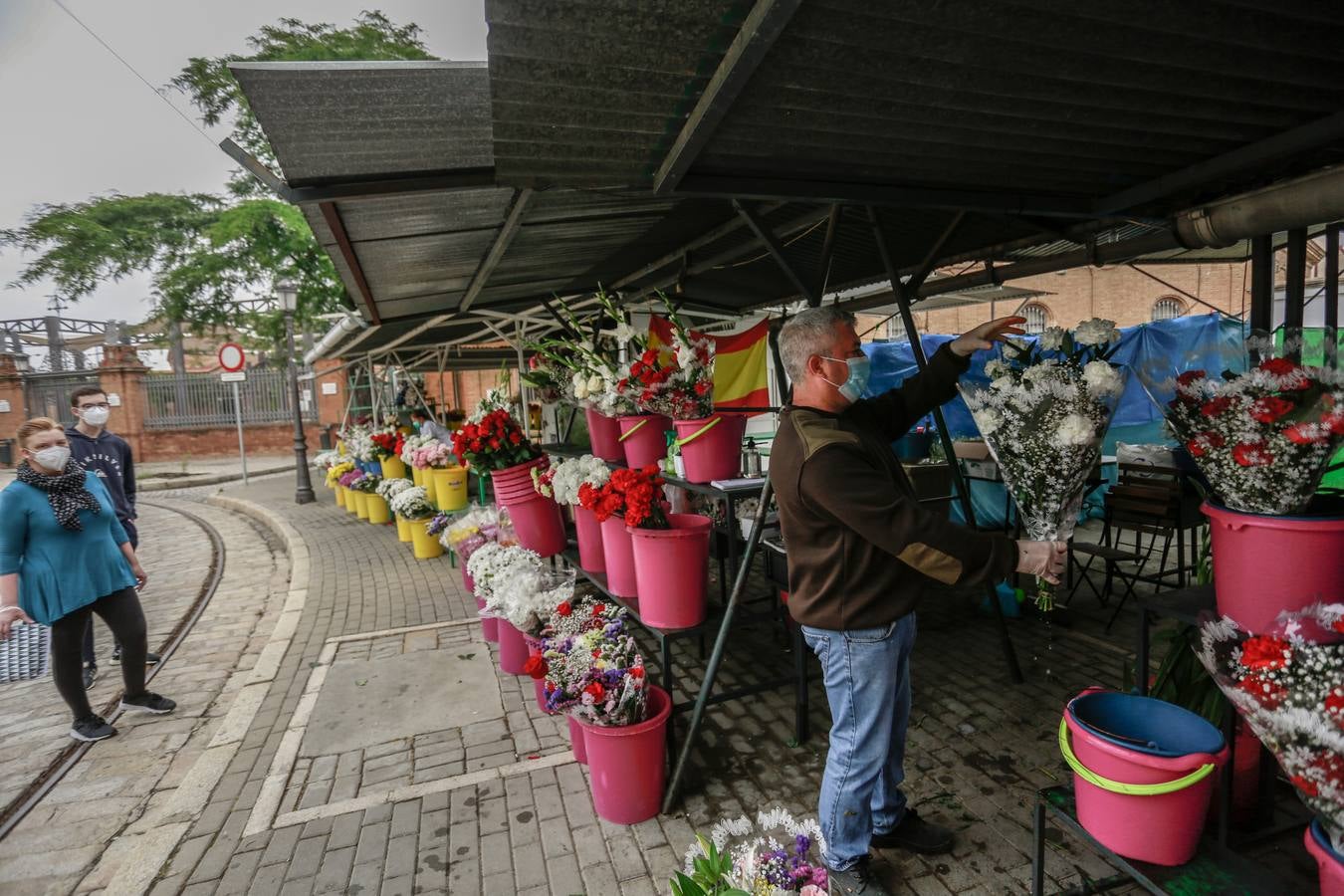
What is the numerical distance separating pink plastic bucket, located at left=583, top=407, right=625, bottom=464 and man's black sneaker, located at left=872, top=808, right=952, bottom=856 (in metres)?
2.59

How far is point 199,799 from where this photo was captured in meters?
3.55

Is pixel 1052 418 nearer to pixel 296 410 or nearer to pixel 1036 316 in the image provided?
pixel 296 410

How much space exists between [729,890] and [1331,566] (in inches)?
69.7

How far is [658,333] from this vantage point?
5.45m

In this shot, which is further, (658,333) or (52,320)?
(52,320)

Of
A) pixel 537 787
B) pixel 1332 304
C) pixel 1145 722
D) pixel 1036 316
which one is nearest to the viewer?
pixel 1145 722

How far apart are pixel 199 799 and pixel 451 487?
4744 millimetres

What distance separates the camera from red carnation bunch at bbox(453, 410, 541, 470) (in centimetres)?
511

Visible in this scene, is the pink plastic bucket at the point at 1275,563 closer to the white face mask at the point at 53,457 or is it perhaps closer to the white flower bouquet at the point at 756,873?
the white flower bouquet at the point at 756,873

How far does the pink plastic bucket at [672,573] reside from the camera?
10.6ft

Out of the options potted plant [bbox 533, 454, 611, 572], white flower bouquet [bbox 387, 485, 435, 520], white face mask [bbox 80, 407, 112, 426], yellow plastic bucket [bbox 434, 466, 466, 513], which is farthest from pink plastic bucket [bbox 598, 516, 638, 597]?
white flower bouquet [bbox 387, 485, 435, 520]

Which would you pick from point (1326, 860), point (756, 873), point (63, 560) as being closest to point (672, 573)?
point (756, 873)

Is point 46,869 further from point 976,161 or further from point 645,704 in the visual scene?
point 976,161

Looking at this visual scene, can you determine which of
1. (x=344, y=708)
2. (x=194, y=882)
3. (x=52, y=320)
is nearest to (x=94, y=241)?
(x=52, y=320)
